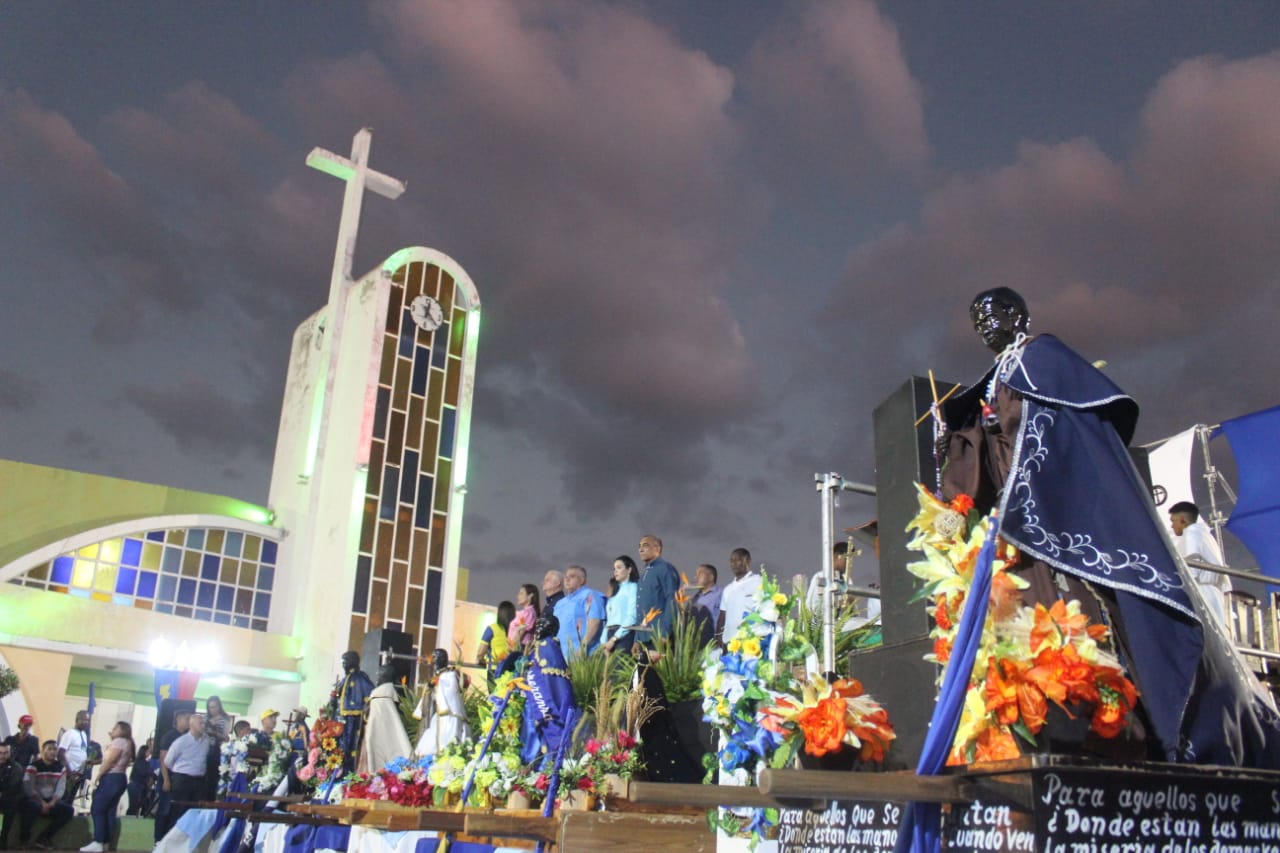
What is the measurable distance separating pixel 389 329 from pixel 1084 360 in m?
19.2

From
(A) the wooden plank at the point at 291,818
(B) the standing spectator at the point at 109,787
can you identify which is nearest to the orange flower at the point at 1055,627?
(A) the wooden plank at the point at 291,818

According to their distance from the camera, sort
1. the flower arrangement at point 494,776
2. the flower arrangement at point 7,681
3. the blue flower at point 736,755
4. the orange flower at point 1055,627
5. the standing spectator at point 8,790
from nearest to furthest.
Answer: the orange flower at point 1055,627 < the blue flower at point 736,755 < the flower arrangement at point 494,776 < the standing spectator at point 8,790 < the flower arrangement at point 7,681

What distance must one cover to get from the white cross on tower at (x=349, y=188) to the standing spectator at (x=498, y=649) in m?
14.2

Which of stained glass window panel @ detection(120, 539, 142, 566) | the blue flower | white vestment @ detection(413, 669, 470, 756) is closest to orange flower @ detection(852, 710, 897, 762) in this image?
the blue flower

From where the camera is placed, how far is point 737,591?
26.1 ft

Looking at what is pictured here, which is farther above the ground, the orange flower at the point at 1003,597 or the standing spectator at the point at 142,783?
the orange flower at the point at 1003,597

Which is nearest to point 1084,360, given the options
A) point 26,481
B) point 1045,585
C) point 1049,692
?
point 1045,585

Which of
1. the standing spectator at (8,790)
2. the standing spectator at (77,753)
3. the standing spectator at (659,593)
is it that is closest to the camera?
the standing spectator at (659,593)

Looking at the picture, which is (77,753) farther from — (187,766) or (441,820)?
(441,820)

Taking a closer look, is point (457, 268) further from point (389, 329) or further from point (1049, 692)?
point (1049, 692)

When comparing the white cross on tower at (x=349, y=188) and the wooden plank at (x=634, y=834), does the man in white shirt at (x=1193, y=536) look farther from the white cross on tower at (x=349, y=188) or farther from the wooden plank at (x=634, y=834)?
the white cross on tower at (x=349, y=188)

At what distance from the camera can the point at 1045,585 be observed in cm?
304

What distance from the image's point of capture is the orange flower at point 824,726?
307 centimetres

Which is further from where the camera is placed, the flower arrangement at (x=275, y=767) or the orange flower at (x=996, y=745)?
the flower arrangement at (x=275, y=767)
